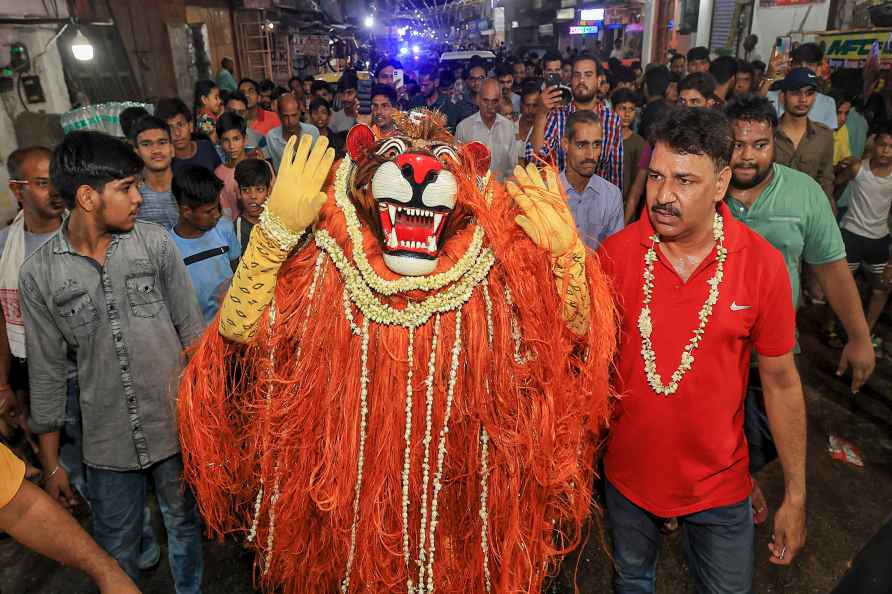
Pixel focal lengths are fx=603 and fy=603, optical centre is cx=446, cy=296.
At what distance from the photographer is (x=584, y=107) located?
189 inches

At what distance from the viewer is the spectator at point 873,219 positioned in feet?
15.4

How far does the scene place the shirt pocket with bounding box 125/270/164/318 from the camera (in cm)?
224

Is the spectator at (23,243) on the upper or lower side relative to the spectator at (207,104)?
lower

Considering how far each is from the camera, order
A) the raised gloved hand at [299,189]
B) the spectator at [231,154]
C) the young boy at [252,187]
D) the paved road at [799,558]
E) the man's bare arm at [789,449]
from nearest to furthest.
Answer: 1. the raised gloved hand at [299,189]
2. the man's bare arm at [789,449]
3. the paved road at [799,558]
4. the young boy at [252,187]
5. the spectator at [231,154]

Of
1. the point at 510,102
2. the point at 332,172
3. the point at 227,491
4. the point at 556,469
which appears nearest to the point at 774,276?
the point at 556,469

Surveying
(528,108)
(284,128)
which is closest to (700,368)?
(284,128)

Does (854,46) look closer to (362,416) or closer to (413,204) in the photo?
(413,204)

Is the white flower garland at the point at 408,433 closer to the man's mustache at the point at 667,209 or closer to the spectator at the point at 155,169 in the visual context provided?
the man's mustache at the point at 667,209

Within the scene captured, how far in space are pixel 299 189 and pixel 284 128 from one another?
4.30 m

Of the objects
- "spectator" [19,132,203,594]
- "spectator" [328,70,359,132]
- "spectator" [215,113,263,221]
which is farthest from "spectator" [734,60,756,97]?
"spectator" [19,132,203,594]

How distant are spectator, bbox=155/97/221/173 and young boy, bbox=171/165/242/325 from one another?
1.47 m

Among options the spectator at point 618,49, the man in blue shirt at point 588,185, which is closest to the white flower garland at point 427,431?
the man in blue shirt at point 588,185

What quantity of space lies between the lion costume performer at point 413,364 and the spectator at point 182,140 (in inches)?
116

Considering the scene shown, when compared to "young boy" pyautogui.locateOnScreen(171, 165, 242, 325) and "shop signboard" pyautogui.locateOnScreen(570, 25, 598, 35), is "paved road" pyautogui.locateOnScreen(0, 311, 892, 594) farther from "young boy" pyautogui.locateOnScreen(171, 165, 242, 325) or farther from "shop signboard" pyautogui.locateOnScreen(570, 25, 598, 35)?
"shop signboard" pyautogui.locateOnScreen(570, 25, 598, 35)
